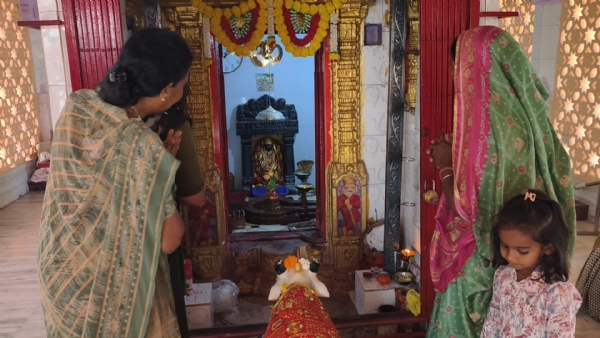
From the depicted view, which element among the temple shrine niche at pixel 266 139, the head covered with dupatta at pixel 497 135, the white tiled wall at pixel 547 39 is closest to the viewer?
the head covered with dupatta at pixel 497 135

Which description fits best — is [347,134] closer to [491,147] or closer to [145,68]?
[491,147]

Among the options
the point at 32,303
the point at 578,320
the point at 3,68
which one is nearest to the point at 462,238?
the point at 578,320

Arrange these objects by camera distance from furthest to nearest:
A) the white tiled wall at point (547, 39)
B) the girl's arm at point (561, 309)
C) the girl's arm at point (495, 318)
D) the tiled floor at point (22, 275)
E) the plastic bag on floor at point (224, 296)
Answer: the white tiled wall at point (547, 39) → the plastic bag on floor at point (224, 296) → the tiled floor at point (22, 275) → the girl's arm at point (495, 318) → the girl's arm at point (561, 309)

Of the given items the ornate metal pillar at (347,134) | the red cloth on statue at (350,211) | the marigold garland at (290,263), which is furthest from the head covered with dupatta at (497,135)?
the red cloth on statue at (350,211)

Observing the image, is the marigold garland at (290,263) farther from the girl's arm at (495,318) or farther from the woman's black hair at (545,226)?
the woman's black hair at (545,226)

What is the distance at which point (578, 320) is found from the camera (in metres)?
3.86

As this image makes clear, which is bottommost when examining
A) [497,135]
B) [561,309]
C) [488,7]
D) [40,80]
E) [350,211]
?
[350,211]

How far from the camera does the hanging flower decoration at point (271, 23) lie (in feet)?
15.3

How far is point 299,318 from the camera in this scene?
2.43 metres

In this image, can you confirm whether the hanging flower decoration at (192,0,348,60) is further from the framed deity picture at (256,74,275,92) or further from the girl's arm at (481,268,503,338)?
the framed deity picture at (256,74,275,92)

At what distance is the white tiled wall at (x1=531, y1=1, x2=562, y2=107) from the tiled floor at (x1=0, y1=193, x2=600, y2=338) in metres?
2.38

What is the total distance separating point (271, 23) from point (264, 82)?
13.4 ft

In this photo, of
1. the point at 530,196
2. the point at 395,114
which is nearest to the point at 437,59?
the point at 395,114

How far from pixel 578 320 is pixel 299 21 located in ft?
11.6
